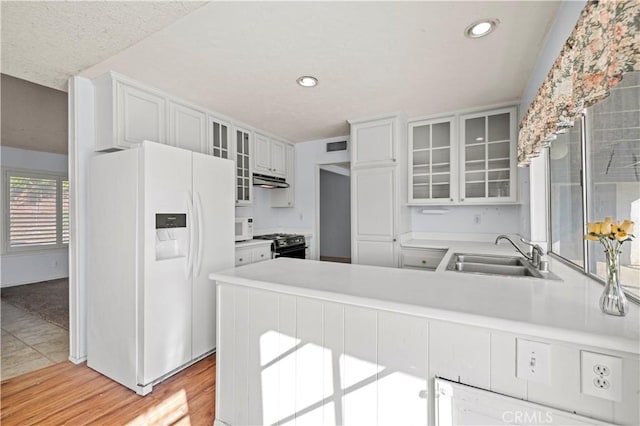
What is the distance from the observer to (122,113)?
2471 mm

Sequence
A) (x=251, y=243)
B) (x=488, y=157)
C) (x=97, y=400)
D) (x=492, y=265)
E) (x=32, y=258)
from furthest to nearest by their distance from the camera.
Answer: (x=32, y=258)
(x=251, y=243)
(x=488, y=157)
(x=492, y=265)
(x=97, y=400)

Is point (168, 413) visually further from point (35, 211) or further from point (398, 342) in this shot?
point (35, 211)

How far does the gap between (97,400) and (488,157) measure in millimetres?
4185

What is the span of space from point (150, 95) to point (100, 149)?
0.66m

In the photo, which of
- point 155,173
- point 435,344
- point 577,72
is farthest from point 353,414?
point 155,173

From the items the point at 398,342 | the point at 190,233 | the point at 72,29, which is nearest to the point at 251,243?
the point at 190,233

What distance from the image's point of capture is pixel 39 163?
539cm

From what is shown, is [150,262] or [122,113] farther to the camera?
[122,113]

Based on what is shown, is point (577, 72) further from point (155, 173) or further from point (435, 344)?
point (155, 173)

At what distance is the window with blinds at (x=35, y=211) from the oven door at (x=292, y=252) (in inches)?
193

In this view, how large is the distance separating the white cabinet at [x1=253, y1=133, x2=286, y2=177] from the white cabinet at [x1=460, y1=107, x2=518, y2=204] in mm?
2583

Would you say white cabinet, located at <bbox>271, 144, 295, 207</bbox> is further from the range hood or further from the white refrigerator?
the white refrigerator

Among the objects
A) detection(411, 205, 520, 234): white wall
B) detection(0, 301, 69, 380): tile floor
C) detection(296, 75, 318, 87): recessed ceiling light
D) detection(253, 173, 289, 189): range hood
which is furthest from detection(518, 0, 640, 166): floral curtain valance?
detection(0, 301, 69, 380): tile floor

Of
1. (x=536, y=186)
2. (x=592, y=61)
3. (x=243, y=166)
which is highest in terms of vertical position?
(x=243, y=166)
